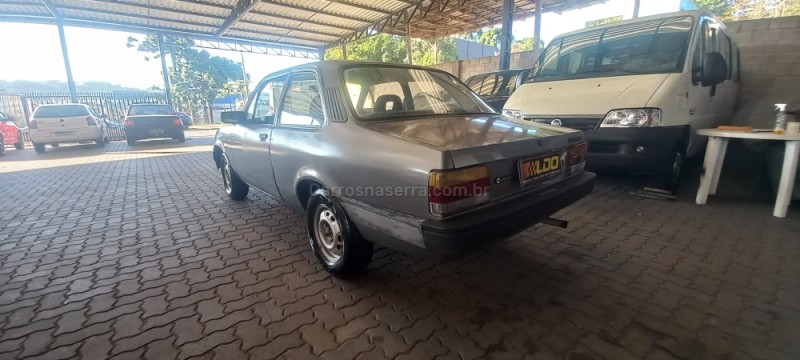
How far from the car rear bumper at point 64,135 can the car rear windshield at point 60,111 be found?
1.46 ft

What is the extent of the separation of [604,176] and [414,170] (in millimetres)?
4531

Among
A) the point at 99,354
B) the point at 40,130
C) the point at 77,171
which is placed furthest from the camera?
the point at 40,130

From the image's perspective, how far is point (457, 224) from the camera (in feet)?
5.36

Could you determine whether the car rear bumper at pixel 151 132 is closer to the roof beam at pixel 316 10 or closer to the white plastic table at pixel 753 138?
the roof beam at pixel 316 10

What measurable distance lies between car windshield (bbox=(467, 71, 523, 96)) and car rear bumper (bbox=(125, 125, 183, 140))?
9924 millimetres

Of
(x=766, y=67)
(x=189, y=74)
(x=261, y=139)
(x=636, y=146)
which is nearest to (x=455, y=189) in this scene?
(x=261, y=139)

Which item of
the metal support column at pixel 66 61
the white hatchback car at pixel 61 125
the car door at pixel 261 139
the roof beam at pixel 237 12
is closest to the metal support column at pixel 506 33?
the roof beam at pixel 237 12

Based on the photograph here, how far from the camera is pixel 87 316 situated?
1999 millimetres

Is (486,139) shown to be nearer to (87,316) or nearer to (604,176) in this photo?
(87,316)

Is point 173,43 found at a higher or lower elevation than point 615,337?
higher

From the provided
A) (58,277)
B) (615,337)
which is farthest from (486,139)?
(58,277)

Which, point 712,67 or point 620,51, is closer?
point 712,67

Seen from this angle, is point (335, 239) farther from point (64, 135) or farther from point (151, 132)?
point (64, 135)

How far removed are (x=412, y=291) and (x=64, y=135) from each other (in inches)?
482
